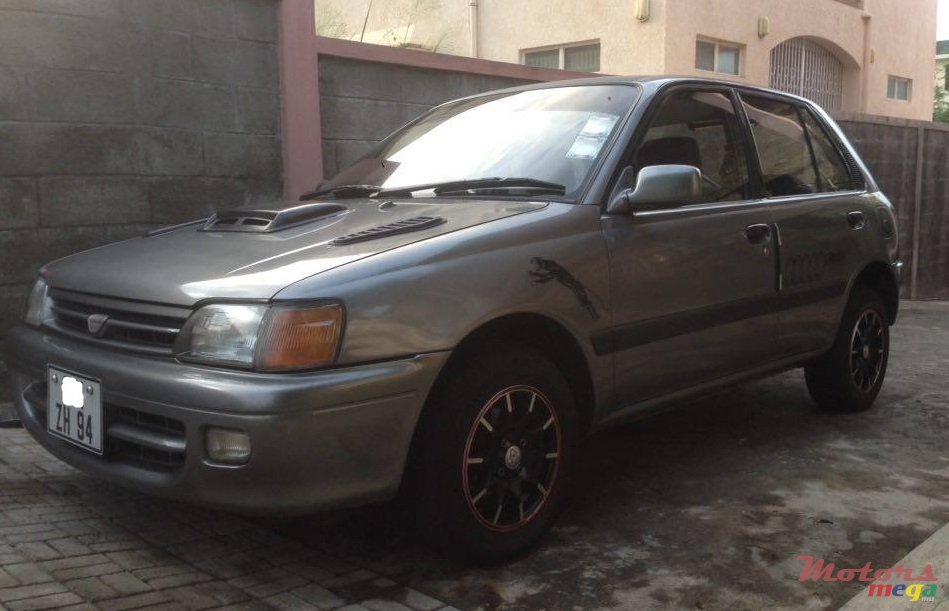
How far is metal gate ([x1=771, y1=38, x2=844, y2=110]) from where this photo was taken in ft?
52.7

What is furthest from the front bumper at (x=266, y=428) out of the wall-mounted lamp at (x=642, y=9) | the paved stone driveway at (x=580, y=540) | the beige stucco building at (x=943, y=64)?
the beige stucco building at (x=943, y=64)

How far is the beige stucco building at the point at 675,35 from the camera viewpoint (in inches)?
526

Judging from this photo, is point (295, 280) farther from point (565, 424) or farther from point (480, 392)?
point (565, 424)

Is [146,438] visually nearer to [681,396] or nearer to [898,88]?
[681,396]

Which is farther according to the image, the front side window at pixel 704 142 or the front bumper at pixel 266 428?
the front side window at pixel 704 142

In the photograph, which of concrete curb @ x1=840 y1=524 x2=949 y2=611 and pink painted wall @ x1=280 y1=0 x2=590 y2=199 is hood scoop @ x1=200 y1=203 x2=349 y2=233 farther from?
pink painted wall @ x1=280 y1=0 x2=590 y2=199

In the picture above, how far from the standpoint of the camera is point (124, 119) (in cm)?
530

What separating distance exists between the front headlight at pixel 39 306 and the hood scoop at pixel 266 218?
588mm

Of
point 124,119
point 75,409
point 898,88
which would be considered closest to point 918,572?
point 75,409

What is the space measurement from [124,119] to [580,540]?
12.1ft

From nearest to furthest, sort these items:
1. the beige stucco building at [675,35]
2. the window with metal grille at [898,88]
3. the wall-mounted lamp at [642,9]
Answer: the wall-mounted lamp at [642,9] → the beige stucco building at [675,35] → the window with metal grille at [898,88]

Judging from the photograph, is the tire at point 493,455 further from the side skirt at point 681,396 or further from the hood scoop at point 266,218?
the hood scoop at point 266,218

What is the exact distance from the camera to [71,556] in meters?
2.91

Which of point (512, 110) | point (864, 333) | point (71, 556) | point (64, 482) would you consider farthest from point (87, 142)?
point (864, 333)
